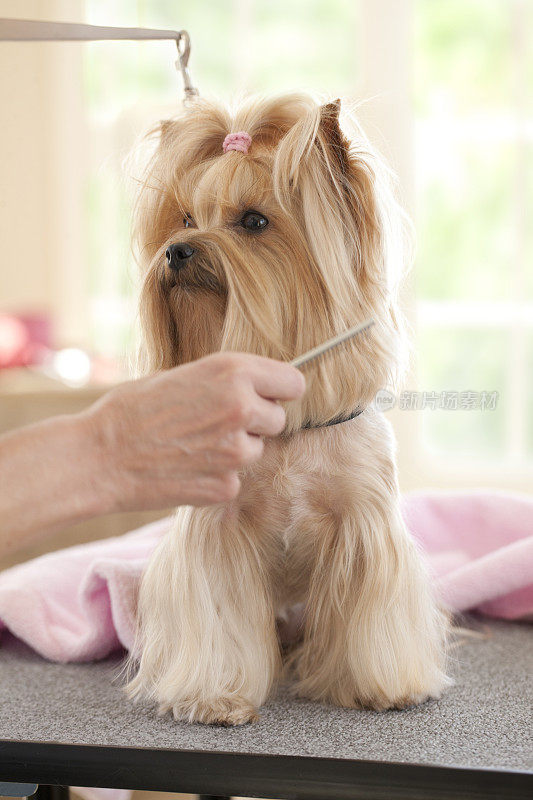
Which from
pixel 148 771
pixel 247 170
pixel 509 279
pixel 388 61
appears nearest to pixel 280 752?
pixel 148 771

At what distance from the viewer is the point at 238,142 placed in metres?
0.90

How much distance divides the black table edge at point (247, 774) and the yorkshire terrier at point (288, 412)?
0.15m

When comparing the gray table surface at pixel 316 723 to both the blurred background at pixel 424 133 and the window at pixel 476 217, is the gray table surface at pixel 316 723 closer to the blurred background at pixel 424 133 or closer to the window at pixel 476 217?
the blurred background at pixel 424 133

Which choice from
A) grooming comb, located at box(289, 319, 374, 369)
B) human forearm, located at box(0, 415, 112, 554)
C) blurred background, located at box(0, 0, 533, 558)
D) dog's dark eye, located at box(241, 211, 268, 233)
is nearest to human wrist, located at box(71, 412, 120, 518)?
human forearm, located at box(0, 415, 112, 554)

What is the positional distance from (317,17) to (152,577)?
119 inches

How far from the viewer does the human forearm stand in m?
0.67

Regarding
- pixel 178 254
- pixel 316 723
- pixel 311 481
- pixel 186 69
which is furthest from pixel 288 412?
pixel 186 69

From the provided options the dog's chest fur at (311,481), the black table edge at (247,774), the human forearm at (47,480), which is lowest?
the black table edge at (247,774)

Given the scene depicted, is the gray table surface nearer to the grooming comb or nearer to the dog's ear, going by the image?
the grooming comb

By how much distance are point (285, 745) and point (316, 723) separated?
0.25 feet

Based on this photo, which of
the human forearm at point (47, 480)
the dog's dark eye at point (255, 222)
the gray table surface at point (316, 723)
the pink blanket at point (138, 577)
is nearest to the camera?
the human forearm at point (47, 480)

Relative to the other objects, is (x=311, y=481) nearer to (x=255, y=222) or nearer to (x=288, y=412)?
(x=288, y=412)

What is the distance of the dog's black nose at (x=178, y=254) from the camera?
2.84 feet

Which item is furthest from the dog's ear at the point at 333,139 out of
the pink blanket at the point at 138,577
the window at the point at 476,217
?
the window at the point at 476,217
